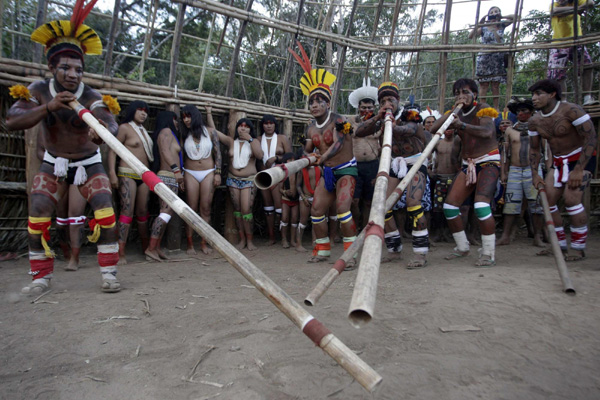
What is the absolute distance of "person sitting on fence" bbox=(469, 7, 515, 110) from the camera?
707 centimetres

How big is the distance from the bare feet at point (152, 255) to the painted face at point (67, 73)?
7.29 feet

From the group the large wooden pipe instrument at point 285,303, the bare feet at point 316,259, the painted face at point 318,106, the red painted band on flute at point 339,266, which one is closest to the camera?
the large wooden pipe instrument at point 285,303

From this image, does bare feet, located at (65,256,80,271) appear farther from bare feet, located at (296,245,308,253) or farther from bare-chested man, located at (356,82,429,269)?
bare-chested man, located at (356,82,429,269)

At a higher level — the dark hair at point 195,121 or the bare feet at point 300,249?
the dark hair at point 195,121

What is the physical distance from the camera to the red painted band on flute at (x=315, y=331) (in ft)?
5.28

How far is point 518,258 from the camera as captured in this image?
186 inches

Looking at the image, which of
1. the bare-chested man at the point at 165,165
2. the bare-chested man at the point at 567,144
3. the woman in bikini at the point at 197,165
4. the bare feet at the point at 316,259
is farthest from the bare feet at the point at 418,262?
the bare-chested man at the point at 165,165

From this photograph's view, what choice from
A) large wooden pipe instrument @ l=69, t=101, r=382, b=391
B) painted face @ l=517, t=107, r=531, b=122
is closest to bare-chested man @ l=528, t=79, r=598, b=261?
painted face @ l=517, t=107, r=531, b=122

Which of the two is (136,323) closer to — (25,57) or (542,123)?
(542,123)

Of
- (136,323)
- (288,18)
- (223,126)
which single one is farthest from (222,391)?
(288,18)

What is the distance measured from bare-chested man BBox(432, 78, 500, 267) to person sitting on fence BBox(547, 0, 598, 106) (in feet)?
11.0

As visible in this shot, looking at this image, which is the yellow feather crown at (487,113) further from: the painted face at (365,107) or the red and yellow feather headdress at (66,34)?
the red and yellow feather headdress at (66,34)

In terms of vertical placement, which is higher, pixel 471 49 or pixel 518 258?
pixel 471 49

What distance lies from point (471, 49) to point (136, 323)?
656 cm
